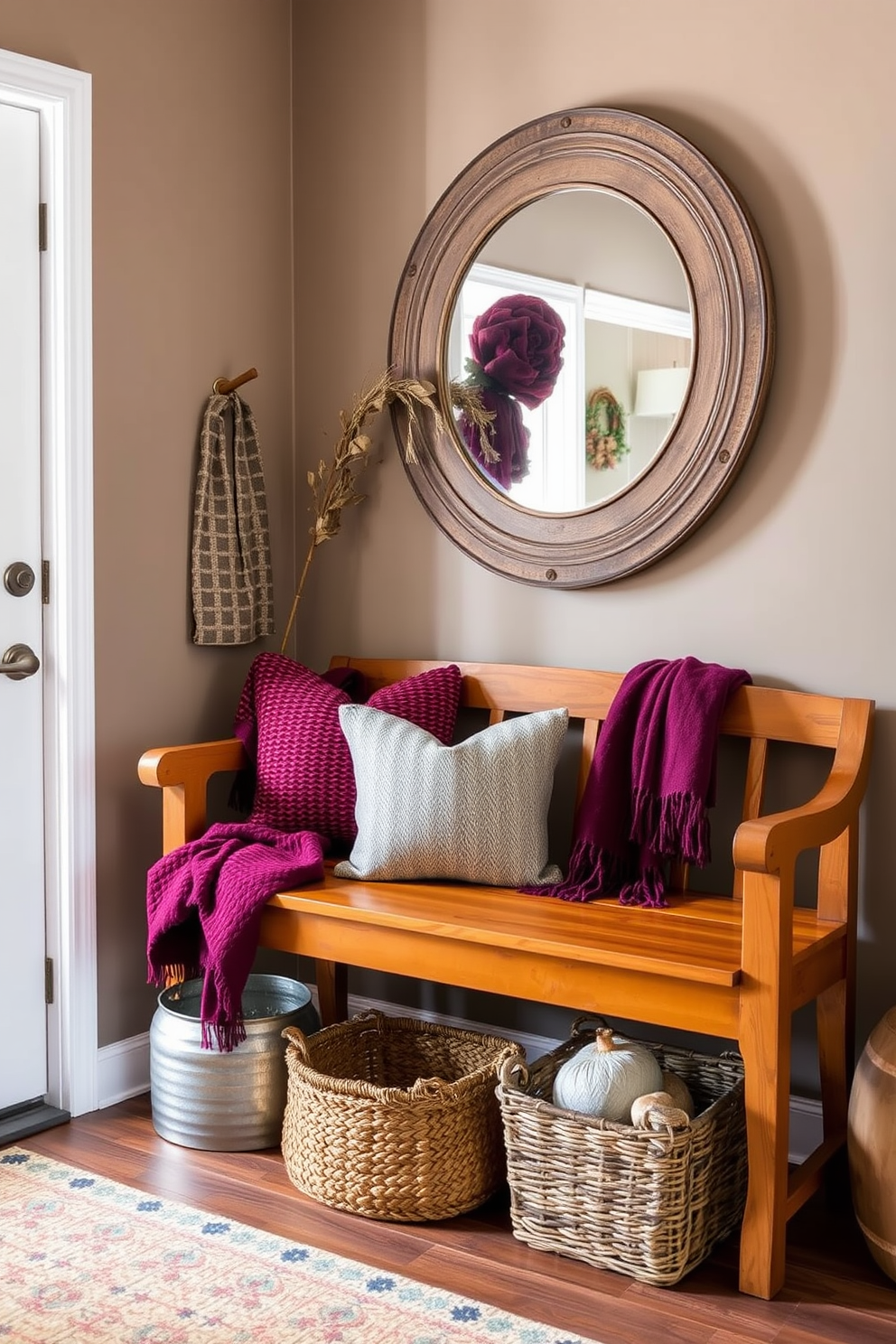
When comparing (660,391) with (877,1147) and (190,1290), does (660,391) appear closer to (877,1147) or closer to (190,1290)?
(877,1147)

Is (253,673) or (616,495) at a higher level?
(616,495)

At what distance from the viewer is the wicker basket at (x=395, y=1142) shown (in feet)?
7.24

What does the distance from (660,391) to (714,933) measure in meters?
1.05

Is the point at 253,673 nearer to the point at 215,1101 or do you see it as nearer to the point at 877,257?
the point at 215,1101

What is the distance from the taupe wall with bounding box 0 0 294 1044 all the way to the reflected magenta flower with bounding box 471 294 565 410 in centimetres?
59

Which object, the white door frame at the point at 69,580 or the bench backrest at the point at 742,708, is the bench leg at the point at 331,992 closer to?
the white door frame at the point at 69,580

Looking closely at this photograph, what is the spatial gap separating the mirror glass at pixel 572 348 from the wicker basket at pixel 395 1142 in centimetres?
116

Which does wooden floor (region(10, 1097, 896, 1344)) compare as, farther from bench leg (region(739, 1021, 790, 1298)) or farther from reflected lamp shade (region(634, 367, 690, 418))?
reflected lamp shade (region(634, 367, 690, 418))

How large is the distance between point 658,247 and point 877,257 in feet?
1.40

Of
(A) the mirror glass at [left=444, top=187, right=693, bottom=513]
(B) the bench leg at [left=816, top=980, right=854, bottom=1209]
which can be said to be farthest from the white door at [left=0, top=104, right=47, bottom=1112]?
(B) the bench leg at [left=816, top=980, right=854, bottom=1209]

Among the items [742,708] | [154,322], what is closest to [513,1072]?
[742,708]

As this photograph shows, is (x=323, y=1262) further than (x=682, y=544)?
No

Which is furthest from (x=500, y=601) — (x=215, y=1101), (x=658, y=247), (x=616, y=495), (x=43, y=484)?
(x=215, y=1101)

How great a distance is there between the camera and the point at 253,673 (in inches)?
113
